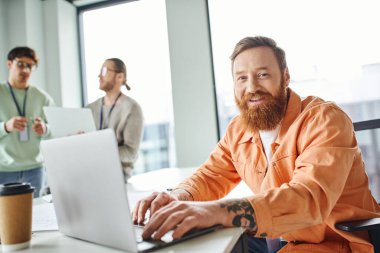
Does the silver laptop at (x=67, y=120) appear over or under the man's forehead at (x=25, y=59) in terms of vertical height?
under

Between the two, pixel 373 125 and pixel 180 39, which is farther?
pixel 180 39

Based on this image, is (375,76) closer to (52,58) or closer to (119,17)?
(119,17)

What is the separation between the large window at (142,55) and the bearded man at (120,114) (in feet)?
3.33

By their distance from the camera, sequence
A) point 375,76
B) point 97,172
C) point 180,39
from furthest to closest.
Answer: point 180,39 < point 375,76 < point 97,172

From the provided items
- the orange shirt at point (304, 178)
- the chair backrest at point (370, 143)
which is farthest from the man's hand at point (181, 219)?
the chair backrest at point (370, 143)

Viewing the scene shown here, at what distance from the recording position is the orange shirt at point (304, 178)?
0.84 metres

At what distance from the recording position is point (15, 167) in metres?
2.45

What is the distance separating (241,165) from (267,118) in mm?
208

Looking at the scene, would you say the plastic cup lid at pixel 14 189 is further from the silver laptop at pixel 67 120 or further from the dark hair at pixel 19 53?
the dark hair at pixel 19 53

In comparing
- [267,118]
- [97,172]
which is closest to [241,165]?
[267,118]

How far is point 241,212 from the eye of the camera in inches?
31.9

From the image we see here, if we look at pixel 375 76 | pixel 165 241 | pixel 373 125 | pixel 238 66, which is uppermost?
pixel 375 76

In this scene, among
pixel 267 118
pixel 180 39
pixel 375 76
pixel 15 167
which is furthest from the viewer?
pixel 180 39

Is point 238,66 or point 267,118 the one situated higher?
point 238,66
